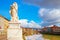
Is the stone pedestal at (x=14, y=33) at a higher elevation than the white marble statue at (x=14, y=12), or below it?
below

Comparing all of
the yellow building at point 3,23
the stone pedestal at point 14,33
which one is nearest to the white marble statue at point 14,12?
the stone pedestal at point 14,33

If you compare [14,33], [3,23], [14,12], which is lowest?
[14,33]

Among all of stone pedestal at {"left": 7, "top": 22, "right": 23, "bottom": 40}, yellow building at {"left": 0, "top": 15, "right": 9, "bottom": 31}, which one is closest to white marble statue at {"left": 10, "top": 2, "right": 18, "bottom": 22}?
stone pedestal at {"left": 7, "top": 22, "right": 23, "bottom": 40}

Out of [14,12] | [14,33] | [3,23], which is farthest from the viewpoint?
[3,23]

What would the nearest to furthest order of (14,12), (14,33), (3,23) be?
(14,33) < (14,12) < (3,23)

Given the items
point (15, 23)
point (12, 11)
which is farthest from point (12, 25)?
point (12, 11)

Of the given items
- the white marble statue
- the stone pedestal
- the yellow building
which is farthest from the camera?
the yellow building

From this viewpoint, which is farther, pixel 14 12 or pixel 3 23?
pixel 3 23

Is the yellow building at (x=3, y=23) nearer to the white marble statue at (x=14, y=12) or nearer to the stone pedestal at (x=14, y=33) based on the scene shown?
the white marble statue at (x=14, y=12)

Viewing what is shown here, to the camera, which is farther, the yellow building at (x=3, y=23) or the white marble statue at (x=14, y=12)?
the yellow building at (x=3, y=23)

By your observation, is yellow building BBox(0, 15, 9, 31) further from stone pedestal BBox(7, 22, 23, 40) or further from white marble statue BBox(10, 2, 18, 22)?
stone pedestal BBox(7, 22, 23, 40)

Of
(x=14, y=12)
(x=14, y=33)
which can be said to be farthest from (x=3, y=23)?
(x=14, y=33)

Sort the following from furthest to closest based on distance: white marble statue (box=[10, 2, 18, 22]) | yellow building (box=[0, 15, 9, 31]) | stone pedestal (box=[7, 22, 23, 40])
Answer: yellow building (box=[0, 15, 9, 31]), white marble statue (box=[10, 2, 18, 22]), stone pedestal (box=[7, 22, 23, 40])

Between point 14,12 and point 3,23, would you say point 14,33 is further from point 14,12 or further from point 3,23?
point 3,23
